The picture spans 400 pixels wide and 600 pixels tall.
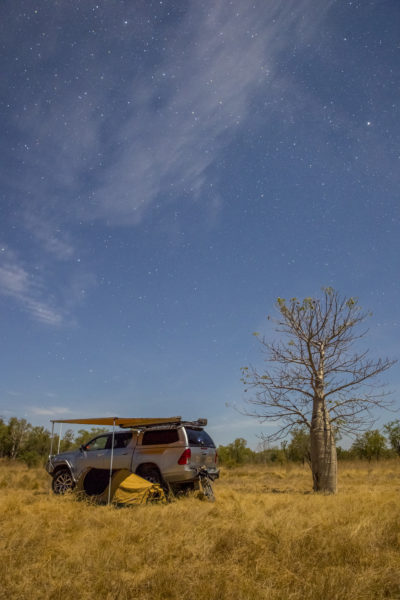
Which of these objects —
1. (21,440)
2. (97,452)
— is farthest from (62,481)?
(21,440)

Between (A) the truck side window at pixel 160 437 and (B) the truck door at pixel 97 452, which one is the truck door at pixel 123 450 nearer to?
(B) the truck door at pixel 97 452

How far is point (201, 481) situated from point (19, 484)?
352 inches

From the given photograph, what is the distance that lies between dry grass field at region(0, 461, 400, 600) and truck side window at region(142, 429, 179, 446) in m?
2.71

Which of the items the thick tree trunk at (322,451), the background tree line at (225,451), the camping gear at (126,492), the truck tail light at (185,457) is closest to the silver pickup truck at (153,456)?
the truck tail light at (185,457)

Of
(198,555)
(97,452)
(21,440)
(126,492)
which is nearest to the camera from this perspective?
(198,555)

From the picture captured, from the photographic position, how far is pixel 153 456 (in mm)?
9898

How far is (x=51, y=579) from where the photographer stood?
3908 mm

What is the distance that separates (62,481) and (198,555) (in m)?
7.90

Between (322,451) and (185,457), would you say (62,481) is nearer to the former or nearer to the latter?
(185,457)

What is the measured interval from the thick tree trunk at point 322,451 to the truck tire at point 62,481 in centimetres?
745

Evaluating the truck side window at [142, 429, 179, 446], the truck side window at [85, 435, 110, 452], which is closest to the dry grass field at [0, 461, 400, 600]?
the truck side window at [142, 429, 179, 446]

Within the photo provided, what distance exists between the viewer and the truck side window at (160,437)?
9.90 metres

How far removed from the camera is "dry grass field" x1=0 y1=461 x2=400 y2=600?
3.74 m

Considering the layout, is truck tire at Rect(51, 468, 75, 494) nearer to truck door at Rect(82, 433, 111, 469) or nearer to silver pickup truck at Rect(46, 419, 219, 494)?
silver pickup truck at Rect(46, 419, 219, 494)
